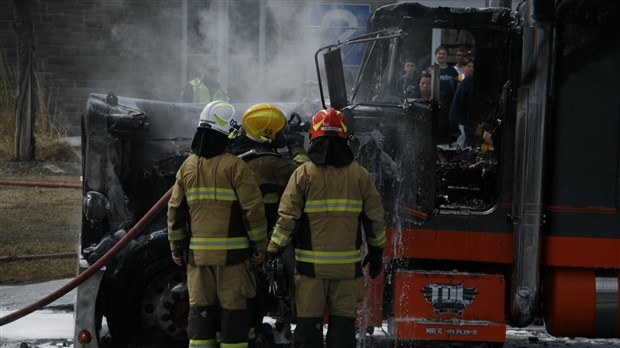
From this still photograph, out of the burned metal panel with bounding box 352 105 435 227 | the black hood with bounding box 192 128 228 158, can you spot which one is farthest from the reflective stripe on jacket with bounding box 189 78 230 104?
the black hood with bounding box 192 128 228 158

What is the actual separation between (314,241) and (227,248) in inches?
20.0

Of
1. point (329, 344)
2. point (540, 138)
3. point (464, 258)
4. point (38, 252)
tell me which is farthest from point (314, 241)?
point (38, 252)

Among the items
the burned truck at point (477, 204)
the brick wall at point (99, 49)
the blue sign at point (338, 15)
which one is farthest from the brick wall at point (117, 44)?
the burned truck at point (477, 204)

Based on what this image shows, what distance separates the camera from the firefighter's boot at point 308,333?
5.60 metres

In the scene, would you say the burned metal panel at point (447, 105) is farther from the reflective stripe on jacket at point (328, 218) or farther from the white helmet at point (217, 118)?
the white helmet at point (217, 118)

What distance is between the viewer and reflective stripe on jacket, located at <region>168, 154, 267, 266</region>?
564cm

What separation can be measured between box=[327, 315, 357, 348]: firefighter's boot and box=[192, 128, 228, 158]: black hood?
1.17 m

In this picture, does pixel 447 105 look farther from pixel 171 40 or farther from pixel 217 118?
pixel 171 40

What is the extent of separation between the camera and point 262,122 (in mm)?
6066

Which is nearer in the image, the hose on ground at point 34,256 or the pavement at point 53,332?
the pavement at point 53,332

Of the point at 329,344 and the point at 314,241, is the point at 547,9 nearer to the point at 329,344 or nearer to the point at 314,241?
the point at 314,241

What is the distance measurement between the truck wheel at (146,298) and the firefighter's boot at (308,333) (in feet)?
2.96

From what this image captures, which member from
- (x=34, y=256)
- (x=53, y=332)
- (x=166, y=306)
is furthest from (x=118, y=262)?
(x=34, y=256)

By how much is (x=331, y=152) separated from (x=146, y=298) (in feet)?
5.23
